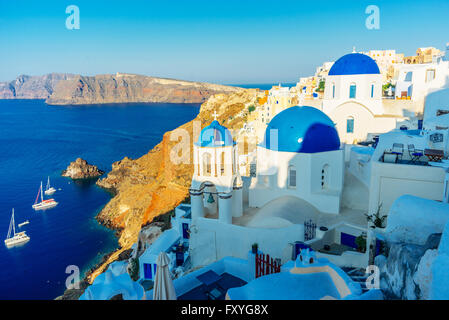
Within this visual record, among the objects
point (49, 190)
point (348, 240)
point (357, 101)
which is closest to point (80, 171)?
point (49, 190)

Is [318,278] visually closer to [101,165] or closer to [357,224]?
[357,224]

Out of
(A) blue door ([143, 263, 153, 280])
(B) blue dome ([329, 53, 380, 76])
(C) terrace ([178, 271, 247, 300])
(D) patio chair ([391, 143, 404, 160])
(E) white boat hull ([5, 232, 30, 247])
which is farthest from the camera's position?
(E) white boat hull ([5, 232, 30, 247])

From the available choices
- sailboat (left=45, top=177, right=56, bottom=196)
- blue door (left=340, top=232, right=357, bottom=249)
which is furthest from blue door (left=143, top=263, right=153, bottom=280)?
sailboat (left=45, top=177, right=56, bottom=196)

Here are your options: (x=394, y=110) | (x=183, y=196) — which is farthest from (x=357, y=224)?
(x=183, y=196)

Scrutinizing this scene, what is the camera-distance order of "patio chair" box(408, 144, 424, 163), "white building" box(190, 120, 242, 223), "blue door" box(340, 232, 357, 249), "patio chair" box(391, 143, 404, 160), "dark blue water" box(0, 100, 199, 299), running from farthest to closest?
"dark blue water" box(0, 100, 199, 299), "white building" box(190, 120, 242, 223), "blue door" box(340, 232, 357, 249), "patio chair" box(391, 143, 404, 160), "patio chair" box(408, 144, 424, 163)

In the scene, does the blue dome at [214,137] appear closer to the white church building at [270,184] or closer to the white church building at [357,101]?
the white church building at [270,184]

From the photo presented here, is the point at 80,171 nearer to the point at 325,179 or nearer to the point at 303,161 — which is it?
the point at 303,161

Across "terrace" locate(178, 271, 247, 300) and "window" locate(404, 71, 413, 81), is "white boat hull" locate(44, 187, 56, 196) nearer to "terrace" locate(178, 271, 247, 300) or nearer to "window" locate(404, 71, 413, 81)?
"terrace" locate(178, 271, 247, 300)
